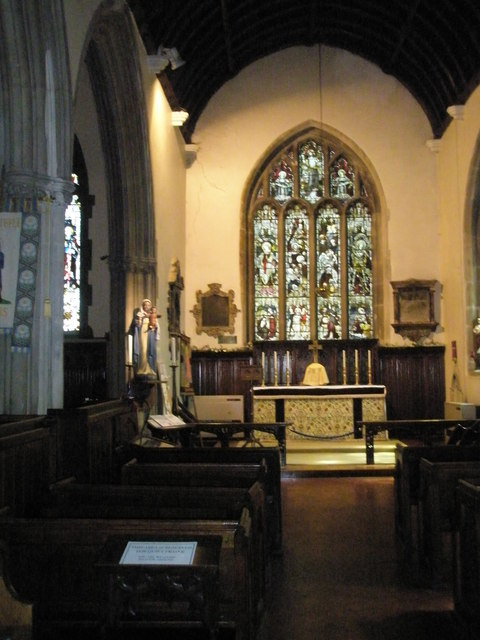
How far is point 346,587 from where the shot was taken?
4.52 metres

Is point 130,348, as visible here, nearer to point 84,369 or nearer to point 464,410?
point 84,369

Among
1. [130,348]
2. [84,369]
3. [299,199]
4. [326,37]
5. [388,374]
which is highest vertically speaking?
[326,37]

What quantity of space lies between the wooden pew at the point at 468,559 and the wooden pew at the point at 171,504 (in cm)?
103

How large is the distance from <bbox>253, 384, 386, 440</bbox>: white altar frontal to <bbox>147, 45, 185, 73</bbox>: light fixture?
5.10 m

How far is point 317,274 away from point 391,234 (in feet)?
5.04

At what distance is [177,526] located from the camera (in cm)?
296

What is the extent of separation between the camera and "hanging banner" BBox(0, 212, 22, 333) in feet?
19.2

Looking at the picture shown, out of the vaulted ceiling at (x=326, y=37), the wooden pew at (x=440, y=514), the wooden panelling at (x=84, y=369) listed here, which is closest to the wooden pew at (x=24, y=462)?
the wooden pew at (x=440, y=514)

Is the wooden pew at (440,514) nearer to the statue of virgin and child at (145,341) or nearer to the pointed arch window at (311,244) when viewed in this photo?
the statue of virgin and child at (145,341)

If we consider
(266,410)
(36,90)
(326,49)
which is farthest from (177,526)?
(326,49)

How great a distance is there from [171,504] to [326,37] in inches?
475

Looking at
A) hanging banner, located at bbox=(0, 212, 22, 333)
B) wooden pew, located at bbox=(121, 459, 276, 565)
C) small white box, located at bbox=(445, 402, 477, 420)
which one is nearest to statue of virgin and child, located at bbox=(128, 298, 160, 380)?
hanging banner, located at bbox=(0, 212, 22, 333)

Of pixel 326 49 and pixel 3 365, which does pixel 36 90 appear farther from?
pixel 326 49

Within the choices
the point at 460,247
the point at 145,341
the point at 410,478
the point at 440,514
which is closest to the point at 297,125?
the point at 460,247
